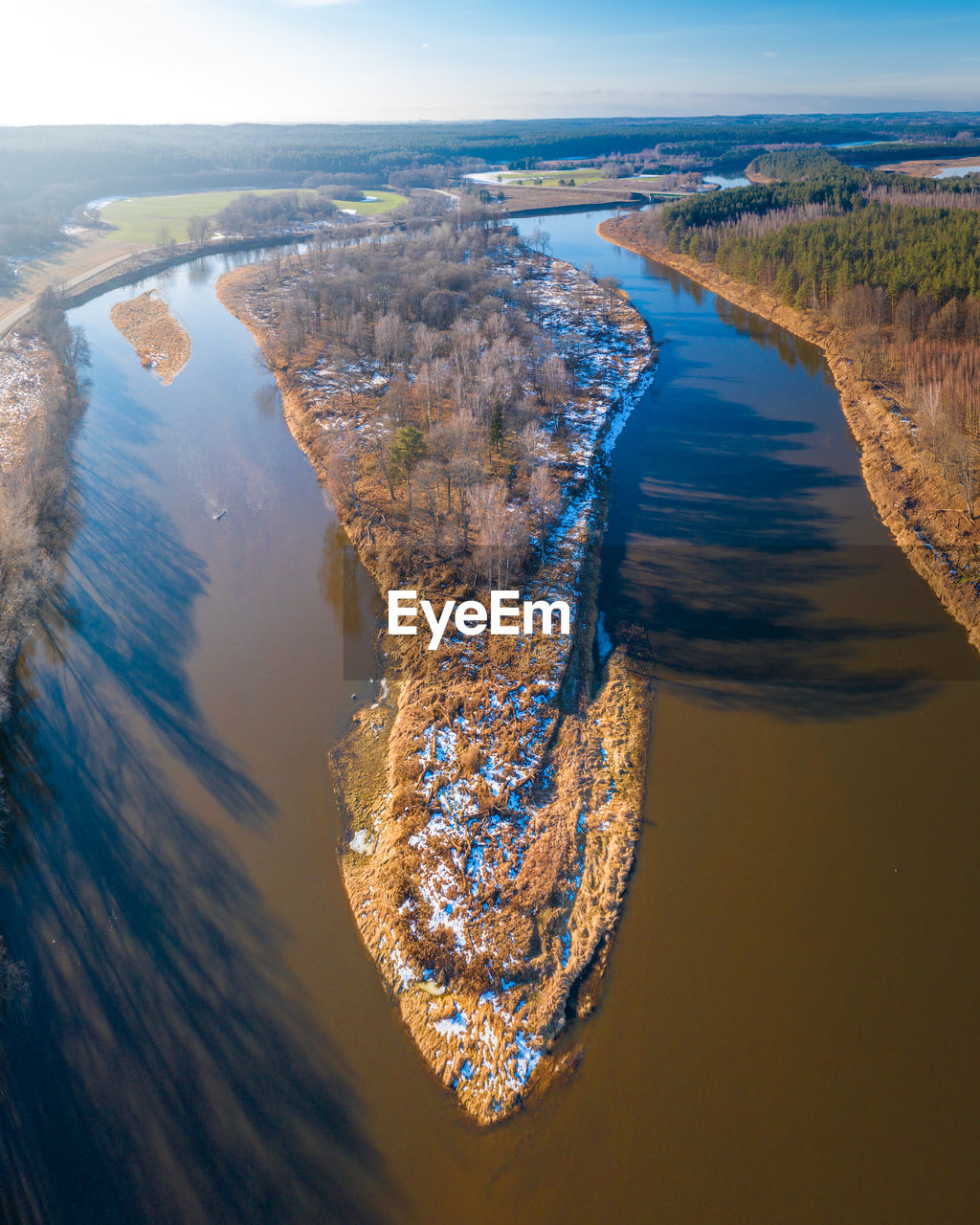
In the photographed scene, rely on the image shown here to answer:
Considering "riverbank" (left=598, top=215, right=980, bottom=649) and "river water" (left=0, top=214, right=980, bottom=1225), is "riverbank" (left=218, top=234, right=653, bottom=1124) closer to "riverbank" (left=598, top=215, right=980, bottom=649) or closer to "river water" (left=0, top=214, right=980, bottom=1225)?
"river water" (left=0, top=214, right=980, bottom=1225)

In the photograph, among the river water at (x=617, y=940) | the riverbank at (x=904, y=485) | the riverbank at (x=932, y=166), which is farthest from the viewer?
the riverbank at (x=932, y=166)

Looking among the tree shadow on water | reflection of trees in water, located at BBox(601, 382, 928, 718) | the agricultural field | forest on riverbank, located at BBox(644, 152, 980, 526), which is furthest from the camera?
the agricultural field

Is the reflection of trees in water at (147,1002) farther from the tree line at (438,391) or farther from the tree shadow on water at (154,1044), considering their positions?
the tree line at (438,391)

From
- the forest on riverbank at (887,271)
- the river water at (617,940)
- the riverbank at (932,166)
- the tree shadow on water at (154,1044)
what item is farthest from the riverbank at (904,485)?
the riverbank at (932,166)

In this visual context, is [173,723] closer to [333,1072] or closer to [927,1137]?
[333,1072]

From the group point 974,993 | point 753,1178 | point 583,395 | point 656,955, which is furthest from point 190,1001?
point 583,395

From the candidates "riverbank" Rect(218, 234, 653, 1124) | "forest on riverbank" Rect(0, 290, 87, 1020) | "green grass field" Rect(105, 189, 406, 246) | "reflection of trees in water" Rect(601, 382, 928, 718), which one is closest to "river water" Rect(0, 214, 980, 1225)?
"reflection of trees in water" Rect(601, 382, 928, 718)

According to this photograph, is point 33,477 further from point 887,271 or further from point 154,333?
point 887,271
